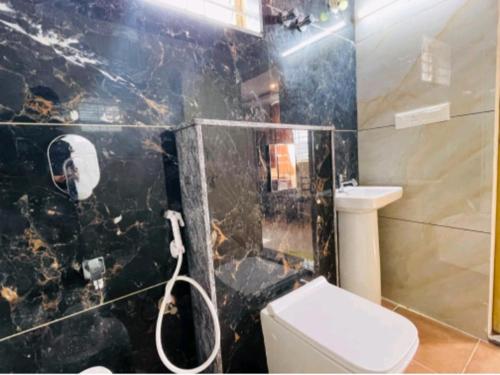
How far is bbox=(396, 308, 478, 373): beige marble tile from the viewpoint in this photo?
133 centimetres

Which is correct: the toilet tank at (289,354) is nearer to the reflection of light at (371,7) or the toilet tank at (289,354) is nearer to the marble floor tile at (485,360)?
the marble floor tile at (485,360)

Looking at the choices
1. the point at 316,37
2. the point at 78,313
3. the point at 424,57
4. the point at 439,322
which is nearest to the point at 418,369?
the point at 439,322

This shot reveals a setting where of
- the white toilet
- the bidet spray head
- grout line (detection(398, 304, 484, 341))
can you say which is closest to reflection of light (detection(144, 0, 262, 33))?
the bidet spray head

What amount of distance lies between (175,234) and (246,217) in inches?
13.2

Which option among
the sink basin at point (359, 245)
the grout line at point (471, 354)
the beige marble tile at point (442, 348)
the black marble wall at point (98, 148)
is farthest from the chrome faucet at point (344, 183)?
the grout line at point (471, 354)

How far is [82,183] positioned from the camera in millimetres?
870

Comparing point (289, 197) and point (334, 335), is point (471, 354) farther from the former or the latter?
point (289, 197)

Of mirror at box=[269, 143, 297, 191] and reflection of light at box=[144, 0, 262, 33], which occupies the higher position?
reflection of light at box=[144, 0, 262, 33]

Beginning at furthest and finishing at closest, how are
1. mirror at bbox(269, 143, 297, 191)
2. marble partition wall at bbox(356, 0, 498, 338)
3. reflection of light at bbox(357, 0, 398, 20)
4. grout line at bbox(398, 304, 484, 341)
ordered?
reflection of light at bbox(357, 0, 398, 20)
grout line at bbox(398, 304, 484, 341)
marble partition wall at bbox(356, 0, 498, 338)
mirror at bbox(269, 143, 297, 191)

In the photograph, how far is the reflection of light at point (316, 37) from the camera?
153 cm

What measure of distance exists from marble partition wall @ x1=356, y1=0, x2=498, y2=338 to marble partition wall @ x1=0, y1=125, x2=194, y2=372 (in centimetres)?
159

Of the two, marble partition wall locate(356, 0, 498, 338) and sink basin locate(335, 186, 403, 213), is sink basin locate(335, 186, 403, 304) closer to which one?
sink basin locate(335, 186, 403, 213)

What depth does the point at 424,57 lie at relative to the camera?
61.1 inches

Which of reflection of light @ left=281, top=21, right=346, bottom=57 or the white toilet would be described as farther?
reflection of light @ left=281, top=21, right=346, bottom=57
